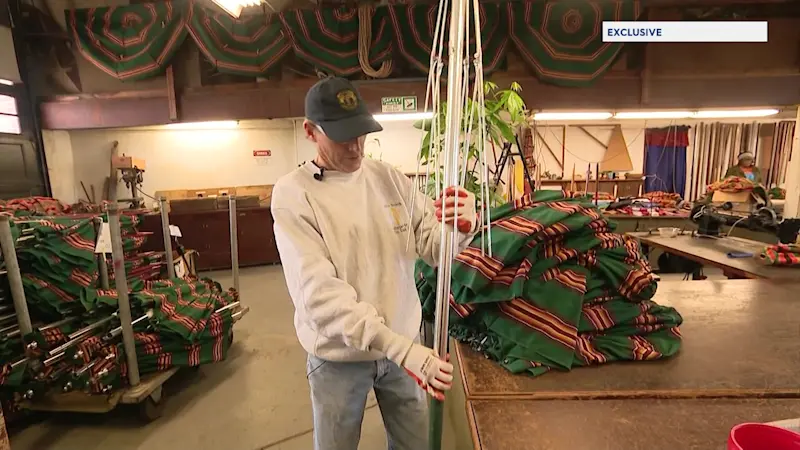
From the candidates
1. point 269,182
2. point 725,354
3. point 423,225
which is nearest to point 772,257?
point 725,354

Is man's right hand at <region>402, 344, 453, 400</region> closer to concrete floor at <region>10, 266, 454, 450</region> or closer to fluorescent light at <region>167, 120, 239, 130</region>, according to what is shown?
concrete floor at <region>10, 266, 454, 450</region>

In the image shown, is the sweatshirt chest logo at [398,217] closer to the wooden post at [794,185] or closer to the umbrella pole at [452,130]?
the umbrella pole at [452,130]

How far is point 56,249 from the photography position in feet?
7.10

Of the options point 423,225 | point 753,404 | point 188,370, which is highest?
point 423,225

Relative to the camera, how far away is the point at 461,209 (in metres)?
0.94

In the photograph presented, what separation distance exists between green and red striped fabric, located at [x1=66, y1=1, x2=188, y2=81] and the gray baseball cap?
3595 millimetres

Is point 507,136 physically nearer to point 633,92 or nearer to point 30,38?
point 633,92

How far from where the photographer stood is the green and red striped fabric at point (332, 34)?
381 centimetres

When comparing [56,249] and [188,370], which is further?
[188,370]

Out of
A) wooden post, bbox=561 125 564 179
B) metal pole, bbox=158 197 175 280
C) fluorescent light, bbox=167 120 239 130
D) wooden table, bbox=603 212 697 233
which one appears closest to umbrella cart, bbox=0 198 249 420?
metal pole, bbox=158 197 175 280

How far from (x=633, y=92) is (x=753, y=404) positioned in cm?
367

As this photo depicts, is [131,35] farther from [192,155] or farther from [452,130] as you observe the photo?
[452,130]

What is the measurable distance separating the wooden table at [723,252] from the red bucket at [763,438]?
65.0 inches

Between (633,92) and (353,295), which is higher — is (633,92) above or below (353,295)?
above
